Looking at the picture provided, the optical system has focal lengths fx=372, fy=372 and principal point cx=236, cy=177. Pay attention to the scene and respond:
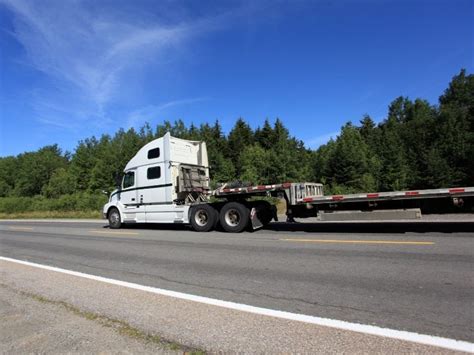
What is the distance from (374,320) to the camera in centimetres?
413

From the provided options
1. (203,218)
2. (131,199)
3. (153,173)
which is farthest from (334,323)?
(131,199)

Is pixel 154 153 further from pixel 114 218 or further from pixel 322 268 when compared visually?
pixel 322 268

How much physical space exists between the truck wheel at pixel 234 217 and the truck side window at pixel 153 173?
3.65 metres

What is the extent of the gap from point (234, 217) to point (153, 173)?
4480mm

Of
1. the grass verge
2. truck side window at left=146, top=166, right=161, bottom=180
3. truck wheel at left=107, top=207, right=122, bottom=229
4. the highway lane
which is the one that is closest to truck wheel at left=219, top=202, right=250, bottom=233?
the highway lane

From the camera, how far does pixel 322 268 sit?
22.4 ft

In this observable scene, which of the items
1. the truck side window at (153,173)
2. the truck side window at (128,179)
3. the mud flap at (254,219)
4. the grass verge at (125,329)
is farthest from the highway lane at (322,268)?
the truck side window at (128,179)

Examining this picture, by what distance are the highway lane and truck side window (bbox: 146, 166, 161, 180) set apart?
3.77 m

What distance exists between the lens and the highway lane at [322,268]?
452 centimetres

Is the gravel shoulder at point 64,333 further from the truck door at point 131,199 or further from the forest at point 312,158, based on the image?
the forest at point 312,158

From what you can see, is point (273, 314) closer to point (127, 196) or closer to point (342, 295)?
point (342, 295)

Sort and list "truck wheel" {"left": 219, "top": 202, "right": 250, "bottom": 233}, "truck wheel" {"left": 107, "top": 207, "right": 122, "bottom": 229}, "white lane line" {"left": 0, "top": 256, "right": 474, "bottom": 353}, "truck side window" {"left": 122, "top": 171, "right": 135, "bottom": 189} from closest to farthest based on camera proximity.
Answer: "white lane line" {"left": 0, "top": 256, "right": 474, "bottom": 353} → "truck wheel" {"left": 219, "top": 202, "right": 250, "bottom": 233} → "truck side window" {"left": 122, "top": 171, "right": 135, "bottom": 189} → "truck wheel" {"left": 107, "top": 207, "right": 122, "bottom": 229}

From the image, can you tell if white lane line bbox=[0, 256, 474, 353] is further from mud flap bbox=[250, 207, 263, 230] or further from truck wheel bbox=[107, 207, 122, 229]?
truck wheel bbox=[107, 207, 122, 229]

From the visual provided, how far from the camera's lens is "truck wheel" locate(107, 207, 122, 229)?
17484 millimetres
